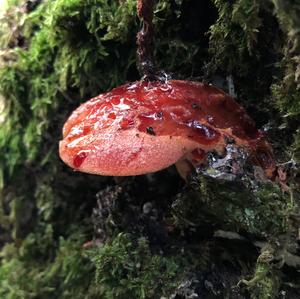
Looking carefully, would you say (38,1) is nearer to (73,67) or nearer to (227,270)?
(73,67)

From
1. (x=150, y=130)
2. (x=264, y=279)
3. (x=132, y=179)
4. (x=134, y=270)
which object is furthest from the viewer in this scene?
(x=132, y=179)

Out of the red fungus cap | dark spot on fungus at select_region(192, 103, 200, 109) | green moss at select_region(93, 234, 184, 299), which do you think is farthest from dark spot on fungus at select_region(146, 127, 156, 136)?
green moss at select_region(93, 234, 184, 299)

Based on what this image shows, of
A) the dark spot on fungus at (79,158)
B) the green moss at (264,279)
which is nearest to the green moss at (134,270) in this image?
the green moss at (264,279)

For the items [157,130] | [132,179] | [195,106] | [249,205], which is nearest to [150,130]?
[157,130]

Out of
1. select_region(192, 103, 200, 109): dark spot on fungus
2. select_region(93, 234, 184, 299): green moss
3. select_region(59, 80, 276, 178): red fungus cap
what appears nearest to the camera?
select_region(59, 80, 276, 178): red fungus cap

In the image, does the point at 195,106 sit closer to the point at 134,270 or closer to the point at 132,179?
the point at 132,179

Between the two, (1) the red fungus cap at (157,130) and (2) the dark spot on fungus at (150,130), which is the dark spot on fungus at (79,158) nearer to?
(1) the red fungus cap at (157,130)

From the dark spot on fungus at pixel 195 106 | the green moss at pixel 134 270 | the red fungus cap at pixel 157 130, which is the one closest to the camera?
the red fungus cap at pixel 157 130

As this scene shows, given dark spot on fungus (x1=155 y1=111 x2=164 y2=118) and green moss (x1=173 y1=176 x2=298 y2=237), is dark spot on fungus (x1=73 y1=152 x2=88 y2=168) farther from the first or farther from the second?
green moss (x1=173 y1=176 x2=298 y2=237)
